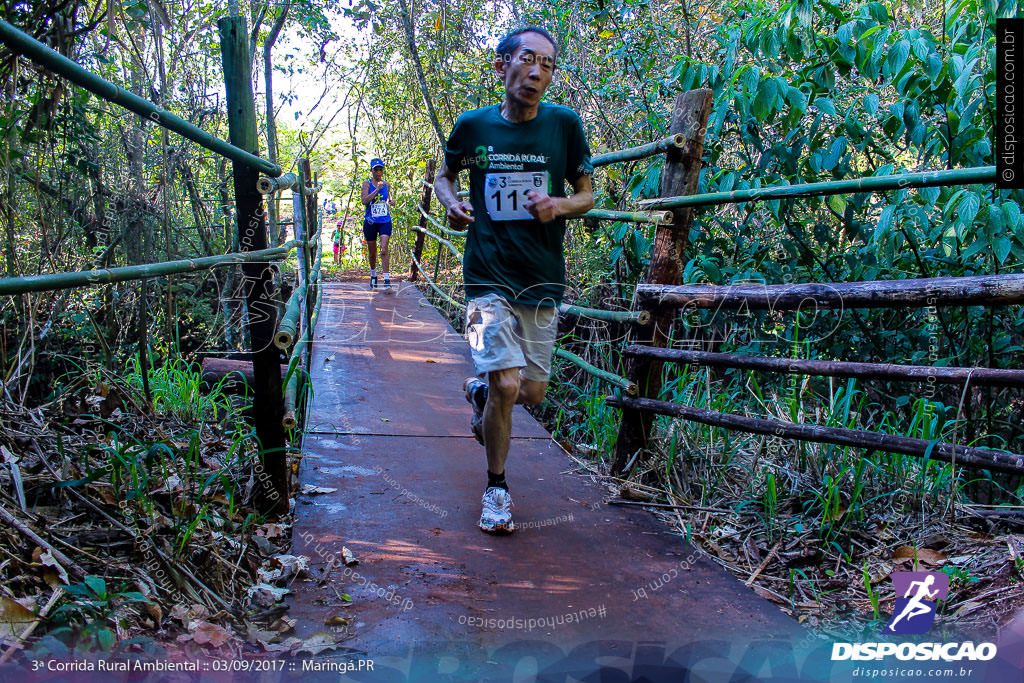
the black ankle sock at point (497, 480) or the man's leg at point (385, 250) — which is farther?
the man's leg at point (385, 250)

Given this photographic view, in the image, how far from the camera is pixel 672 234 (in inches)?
117

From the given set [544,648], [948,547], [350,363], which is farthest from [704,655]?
[350,363]

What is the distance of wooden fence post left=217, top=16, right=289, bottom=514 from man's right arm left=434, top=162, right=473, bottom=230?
0.64 m

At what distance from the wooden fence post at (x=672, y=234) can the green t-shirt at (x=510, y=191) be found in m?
0.45

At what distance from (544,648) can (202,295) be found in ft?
19.9

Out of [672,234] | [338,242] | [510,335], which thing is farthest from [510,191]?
[338,242]

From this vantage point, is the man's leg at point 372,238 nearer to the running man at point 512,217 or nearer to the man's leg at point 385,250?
the man's leg at point 385,250

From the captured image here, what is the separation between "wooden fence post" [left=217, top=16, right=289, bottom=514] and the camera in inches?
90.8

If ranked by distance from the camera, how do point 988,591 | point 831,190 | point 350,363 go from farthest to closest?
point 350,363 < point 831,190 < point 988,591

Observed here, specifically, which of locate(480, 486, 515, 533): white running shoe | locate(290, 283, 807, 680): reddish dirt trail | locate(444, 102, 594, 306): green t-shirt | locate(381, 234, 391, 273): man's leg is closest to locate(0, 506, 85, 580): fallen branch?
locate(290, 283, 807, 680): reddish dirt trail

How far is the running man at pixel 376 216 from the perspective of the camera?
29.0ft

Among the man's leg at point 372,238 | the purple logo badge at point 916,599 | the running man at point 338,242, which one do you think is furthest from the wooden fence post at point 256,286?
the running man at point 338,242

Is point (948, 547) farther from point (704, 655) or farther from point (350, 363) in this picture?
point (350, 363)

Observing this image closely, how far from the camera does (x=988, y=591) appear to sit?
2016 mm
